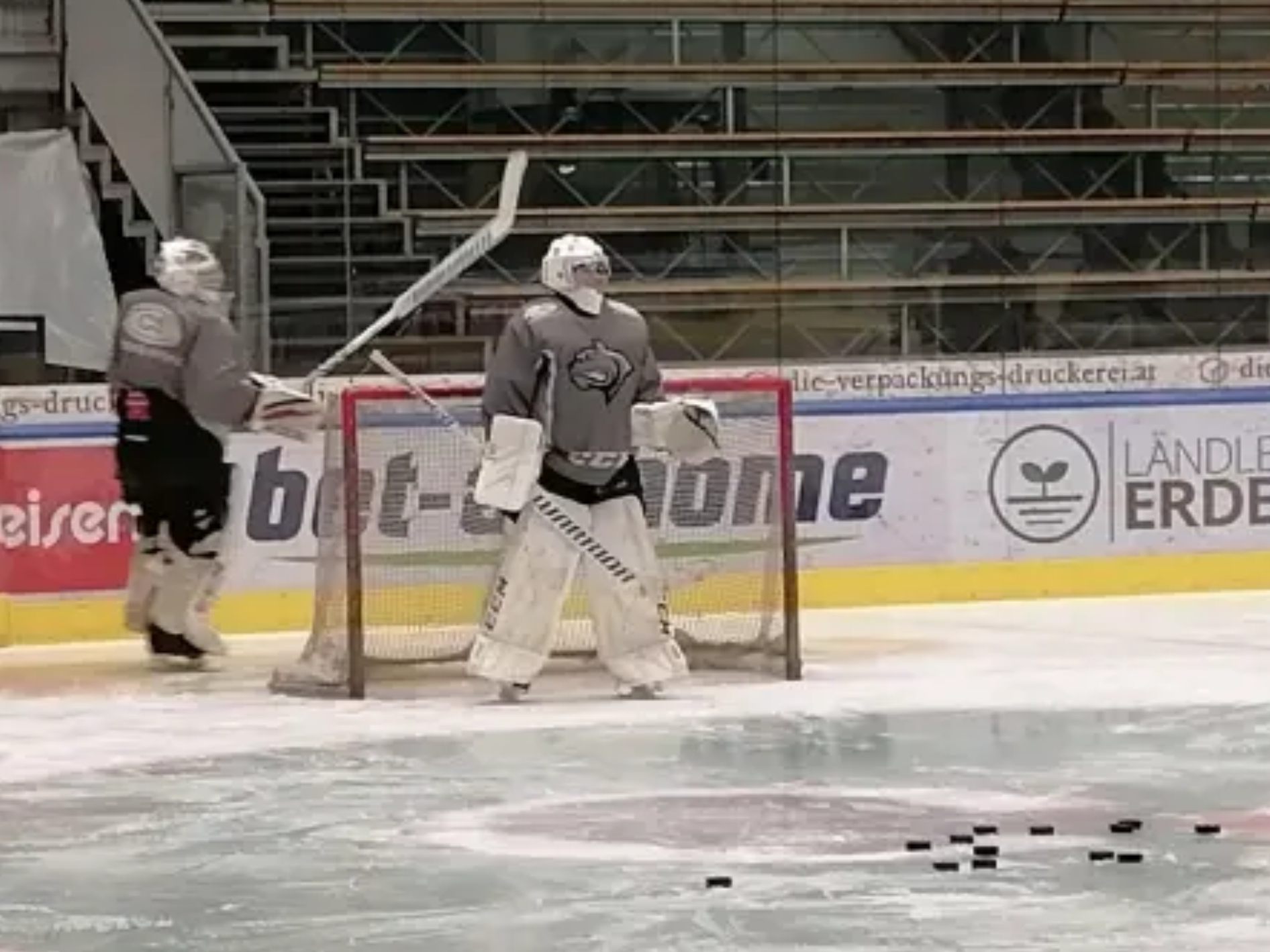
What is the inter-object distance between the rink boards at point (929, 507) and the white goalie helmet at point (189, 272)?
3.15ft

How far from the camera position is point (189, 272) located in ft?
25.1

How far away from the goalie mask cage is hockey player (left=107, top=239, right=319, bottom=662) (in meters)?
0.29

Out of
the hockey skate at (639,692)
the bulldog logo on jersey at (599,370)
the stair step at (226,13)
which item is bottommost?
the hockey skate at (639,692)

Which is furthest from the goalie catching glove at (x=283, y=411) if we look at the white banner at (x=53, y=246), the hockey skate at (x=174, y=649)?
the white banner at (x=53, y=246)

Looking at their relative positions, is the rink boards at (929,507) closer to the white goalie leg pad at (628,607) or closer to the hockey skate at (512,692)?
the hockey skate at (512,692)

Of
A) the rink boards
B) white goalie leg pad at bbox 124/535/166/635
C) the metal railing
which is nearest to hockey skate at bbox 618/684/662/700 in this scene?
white goalie leg pad at bbox 124/535/166/635

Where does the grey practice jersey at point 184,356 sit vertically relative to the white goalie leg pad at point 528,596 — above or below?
above

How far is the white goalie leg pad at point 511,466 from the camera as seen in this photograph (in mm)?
6695

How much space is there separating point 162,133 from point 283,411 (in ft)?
9.44

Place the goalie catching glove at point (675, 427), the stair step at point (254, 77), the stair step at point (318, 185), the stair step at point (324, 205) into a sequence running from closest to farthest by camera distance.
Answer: the goalie catching glove at point (675, 427) < the stair step at point (324, 205) < the stair step at point (318, 185) < the stair step at point (254, 77)

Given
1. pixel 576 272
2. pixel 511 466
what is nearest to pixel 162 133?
pixel 576 272

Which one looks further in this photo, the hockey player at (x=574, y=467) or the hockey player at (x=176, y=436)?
the hockey player at (x=176, y=436)

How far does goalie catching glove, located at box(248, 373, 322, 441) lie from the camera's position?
7434mm

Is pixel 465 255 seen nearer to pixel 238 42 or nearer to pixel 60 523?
pixel 60 523
